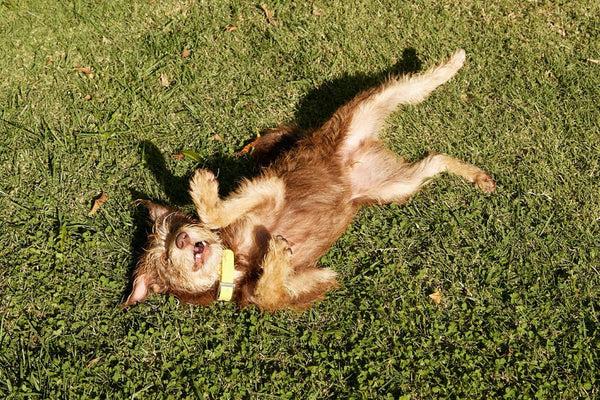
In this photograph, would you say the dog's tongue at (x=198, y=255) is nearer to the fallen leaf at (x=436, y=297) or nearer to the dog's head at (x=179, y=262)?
the dog's head at (x=179, y=262)

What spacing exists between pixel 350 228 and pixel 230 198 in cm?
129

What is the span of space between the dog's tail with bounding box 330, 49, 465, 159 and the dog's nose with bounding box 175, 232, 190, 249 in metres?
1.73

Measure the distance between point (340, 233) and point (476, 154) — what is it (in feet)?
5.89

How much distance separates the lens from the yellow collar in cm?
480

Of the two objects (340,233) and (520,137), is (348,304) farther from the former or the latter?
(520,137)

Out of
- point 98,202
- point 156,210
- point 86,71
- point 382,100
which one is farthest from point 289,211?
point 86,71

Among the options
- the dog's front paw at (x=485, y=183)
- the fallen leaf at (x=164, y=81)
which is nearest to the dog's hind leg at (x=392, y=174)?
the dog's front paw at (x=485, y=183)

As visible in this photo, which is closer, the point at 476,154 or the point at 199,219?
the point at 199,219

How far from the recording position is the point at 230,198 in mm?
5109

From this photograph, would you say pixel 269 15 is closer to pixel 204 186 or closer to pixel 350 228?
pixel 350 228

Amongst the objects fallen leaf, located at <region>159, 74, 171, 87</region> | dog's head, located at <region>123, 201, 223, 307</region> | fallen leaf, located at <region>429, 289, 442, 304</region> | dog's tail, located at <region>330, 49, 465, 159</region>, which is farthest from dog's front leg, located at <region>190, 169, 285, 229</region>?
fallen leaf, located at <region>159, 74, 171, 87</region>

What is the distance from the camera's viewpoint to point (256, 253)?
16.9 ft

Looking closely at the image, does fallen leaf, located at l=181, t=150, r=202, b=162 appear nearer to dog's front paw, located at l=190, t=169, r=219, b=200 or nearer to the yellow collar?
dog's front paw, located at l=190, t=169, r=219, b=200

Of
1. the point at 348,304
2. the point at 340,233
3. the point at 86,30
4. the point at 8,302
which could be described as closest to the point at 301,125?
the point at 340,233
